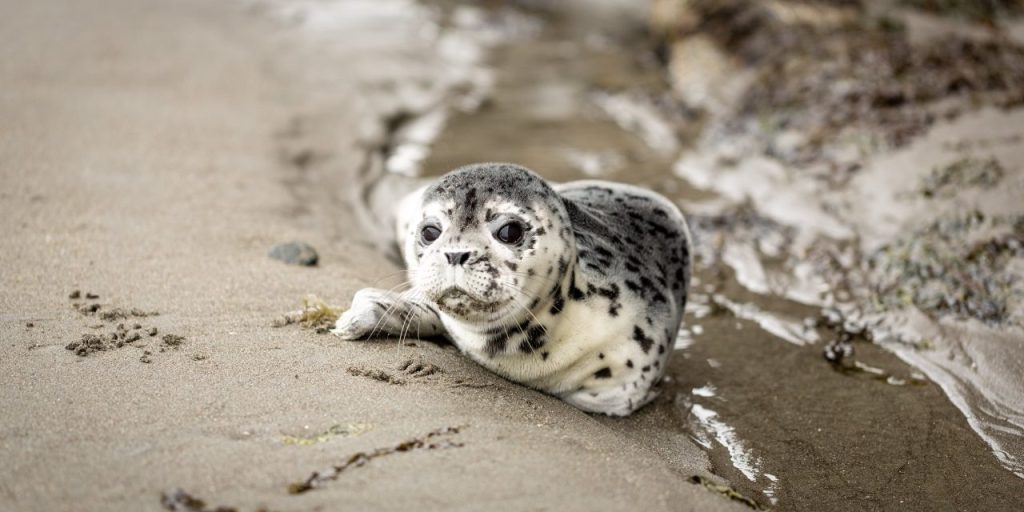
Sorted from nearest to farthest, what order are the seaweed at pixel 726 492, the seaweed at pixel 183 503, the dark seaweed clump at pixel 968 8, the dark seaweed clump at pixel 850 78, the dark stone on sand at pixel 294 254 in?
the seaweed at pixel 183 503 < the seaweed at pixel 726 492 < the dark stone on sand at pixel 294 254 < the dark seaweed clump at pixel 850 78 < the dark seaweed clump at pixel 968 8

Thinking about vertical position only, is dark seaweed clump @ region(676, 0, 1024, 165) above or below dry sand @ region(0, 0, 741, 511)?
above

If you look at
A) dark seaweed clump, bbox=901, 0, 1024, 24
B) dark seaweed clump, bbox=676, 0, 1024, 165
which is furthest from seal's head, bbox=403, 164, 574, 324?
dark seaweed clump, bbox=901, 0, 1024, 24

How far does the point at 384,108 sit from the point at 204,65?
53.3 inches

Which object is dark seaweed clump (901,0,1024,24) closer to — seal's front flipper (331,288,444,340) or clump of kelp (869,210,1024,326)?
clump of kelp (869,210,1024,326)

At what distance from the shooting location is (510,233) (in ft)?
11.0

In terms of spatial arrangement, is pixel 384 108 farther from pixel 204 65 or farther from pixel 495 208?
pixel 495 208

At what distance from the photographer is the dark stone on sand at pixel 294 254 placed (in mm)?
4586

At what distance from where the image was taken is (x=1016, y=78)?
6750mm

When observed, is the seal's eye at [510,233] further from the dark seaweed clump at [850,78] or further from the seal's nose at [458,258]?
the dark seaweed clump at [850,78]

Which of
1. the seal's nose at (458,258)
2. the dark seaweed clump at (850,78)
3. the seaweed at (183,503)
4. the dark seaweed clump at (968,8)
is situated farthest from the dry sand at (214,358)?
the dark seaweed clump at (968,8)

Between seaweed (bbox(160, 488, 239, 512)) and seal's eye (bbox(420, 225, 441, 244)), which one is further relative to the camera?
seal's eye (bbox(420, 225, 441, 244))

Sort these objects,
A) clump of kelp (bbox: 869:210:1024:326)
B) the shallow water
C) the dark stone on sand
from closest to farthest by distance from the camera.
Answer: the shallow water → the dark stone on sand → clump of kelp (bbox: 869:210:1024:326)

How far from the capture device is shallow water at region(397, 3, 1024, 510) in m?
3.48

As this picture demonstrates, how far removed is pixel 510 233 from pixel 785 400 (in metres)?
1.50
